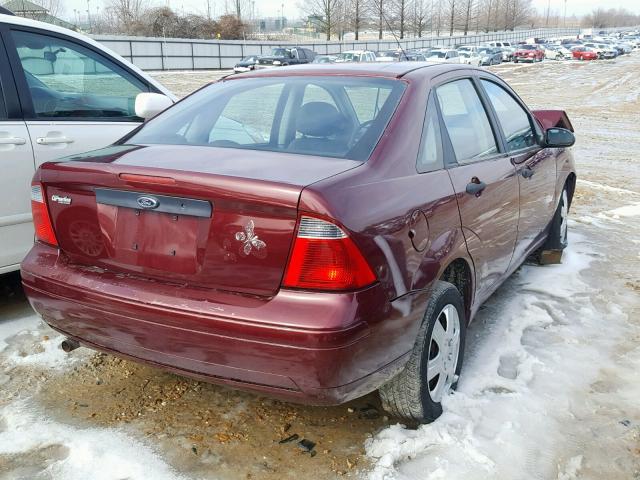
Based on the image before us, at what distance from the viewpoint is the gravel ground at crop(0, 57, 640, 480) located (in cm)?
258

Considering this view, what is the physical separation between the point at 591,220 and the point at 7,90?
548 cm

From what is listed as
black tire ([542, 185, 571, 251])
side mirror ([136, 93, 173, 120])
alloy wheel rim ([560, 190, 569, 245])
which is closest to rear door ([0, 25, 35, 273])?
side mirror ([136, 93, 173, 120])

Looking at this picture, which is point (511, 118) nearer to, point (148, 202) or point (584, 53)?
point (148, 202)

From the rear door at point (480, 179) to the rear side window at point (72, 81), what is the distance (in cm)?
235

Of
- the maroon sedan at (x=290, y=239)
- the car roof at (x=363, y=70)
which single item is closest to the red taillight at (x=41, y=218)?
the maroon sedan at (x=290, y=239)

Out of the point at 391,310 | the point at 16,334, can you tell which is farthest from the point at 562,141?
the point at 16,334

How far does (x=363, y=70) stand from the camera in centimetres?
323

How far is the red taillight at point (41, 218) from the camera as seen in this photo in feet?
9.18

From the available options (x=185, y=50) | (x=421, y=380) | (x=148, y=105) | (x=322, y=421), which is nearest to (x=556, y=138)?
(x=421, y=380)

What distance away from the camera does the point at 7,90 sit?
3.78 metres

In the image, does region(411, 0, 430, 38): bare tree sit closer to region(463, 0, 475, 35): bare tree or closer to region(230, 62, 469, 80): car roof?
region(463, 0, 475, 35): bare tree

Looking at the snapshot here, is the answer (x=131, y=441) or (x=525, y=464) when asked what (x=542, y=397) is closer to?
(x=525, y=464)

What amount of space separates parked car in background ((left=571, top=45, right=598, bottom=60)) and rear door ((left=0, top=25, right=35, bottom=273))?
200 feet

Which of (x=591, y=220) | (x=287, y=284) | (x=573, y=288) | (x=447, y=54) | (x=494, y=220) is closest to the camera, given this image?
(x=287, y=284)
